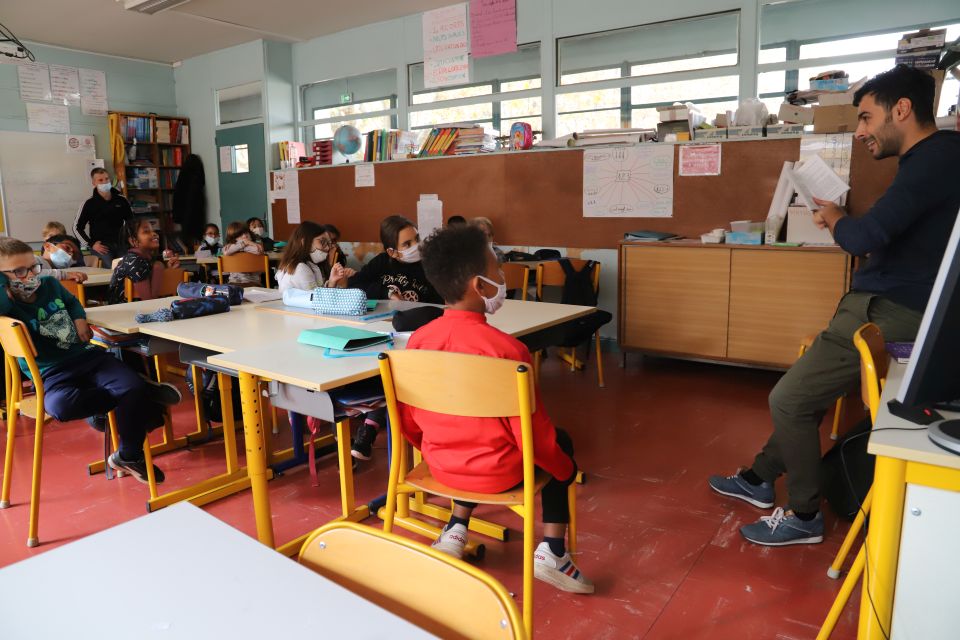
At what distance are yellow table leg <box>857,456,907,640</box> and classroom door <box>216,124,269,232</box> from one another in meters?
7.24

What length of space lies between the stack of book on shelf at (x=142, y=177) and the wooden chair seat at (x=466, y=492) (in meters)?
7.51

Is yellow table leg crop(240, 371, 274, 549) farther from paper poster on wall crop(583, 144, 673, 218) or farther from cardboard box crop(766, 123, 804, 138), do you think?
cardboard box crop(766, 123, 804, 138)

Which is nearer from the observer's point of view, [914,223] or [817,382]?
[914,223]

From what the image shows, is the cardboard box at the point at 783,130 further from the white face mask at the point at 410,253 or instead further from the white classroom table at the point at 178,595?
the white classroom table at the point at 178,595

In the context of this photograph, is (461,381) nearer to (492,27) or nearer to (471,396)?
(471,396)

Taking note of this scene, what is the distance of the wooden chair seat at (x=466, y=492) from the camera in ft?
5.60

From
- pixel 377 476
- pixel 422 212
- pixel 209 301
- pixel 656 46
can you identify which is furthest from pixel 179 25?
pixel 377 476

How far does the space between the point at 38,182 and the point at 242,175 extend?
2080mm

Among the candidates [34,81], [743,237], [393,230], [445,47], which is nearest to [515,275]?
[393,230]

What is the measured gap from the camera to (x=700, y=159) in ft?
15.1

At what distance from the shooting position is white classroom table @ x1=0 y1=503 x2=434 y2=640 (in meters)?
0.76

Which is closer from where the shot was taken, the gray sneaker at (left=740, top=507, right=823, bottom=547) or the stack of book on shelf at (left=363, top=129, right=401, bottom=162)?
the gray sneaker at (left=740, top=507, right=823, bottom=547)

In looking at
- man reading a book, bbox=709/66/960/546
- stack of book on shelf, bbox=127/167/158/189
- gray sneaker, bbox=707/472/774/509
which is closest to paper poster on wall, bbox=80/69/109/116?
stack of book on shelf, bbox=127/167/158/189

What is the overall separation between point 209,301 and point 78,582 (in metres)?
2.24
